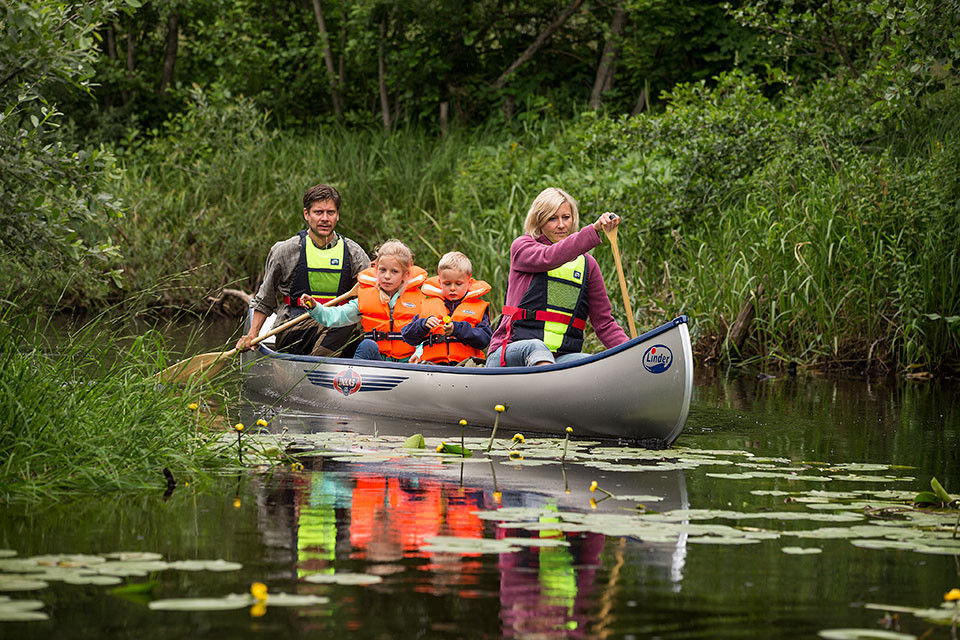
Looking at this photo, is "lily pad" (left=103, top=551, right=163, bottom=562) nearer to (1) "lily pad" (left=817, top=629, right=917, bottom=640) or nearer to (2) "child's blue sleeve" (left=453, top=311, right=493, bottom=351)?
(1) "lily pad" (left=817, top=629, right=917, bottom=640)

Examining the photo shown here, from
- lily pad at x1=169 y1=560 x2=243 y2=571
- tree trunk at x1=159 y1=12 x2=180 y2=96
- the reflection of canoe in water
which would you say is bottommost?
lily pad at x1=169 y1=560 x2=243 y2=571

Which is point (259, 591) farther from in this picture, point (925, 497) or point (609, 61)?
point (609, 61)

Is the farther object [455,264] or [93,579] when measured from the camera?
[455,264]

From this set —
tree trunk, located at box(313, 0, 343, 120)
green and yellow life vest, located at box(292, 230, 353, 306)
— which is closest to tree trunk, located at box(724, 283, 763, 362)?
green and yellow life vest, located at box(292, 230, 353, 306)

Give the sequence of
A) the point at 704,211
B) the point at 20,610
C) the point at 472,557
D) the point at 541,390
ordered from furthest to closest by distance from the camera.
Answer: the point at 704,211 < the point at 541,390 < the point at 472,557 < the point at 20,610

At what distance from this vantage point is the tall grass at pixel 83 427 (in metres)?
4.52

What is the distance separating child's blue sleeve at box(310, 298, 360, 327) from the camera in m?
7.75

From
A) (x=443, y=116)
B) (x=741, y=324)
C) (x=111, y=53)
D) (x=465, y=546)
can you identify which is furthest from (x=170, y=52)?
(x=465, y=546)

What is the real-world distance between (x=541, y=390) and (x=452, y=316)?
3.89ft

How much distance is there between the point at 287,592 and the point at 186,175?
13.2m

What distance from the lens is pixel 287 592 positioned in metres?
3.22

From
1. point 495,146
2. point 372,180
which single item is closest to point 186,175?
point 372,180

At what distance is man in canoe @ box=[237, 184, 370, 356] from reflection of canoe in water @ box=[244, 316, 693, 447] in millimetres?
471

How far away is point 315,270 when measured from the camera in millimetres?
8266
